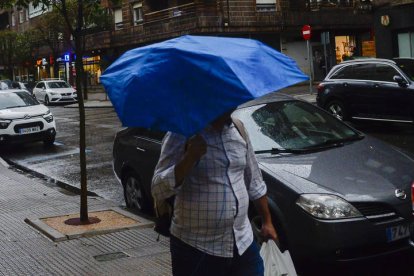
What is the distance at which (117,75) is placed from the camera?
9.46 ft

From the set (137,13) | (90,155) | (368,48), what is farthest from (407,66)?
(137,13)

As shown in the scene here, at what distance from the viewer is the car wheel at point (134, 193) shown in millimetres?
7301

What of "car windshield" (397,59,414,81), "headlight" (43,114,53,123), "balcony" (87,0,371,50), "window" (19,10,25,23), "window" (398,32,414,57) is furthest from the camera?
"window" (19,10,25,23)

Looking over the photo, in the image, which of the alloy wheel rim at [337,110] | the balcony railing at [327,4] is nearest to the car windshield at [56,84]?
the balcony railing at [327,4]

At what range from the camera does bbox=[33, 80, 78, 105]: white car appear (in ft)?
118

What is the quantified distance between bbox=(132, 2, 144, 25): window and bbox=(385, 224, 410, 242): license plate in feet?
126

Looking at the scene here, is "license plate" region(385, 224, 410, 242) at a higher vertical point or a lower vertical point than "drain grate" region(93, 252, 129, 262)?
higher

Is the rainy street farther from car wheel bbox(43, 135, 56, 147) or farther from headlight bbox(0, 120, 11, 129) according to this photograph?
headlight bbox(0, 120, 11, 129)

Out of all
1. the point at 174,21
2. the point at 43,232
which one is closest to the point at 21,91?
the point at 43,232

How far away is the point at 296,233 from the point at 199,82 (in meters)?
2.42

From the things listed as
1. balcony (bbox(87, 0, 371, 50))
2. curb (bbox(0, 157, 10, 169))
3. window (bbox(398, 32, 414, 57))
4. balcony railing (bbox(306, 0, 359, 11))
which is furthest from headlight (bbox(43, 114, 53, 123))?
balcony railing (bbox(306, 0, 359, 11))

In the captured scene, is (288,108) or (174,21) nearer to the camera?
(288,108)

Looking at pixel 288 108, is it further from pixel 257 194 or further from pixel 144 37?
pixel 144 37

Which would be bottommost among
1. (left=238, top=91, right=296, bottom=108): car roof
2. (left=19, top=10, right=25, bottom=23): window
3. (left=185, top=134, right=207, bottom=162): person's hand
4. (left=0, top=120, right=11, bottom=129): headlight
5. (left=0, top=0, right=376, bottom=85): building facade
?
(left=0, top=120, right=11, bottom=129): headlight
